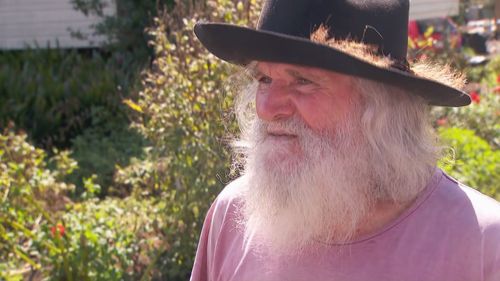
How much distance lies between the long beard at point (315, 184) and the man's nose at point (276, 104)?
24 mm

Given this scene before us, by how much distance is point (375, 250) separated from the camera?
79.2 inches

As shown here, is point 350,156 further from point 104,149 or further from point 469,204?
point 104,149

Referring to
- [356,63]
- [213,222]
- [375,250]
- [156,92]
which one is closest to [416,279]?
[375,250]

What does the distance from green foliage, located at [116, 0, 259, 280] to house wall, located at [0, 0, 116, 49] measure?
7268mm

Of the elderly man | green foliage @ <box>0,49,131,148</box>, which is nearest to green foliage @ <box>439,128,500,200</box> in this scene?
the elderly man

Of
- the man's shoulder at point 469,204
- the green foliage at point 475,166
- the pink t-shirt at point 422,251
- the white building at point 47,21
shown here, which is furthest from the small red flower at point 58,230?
the white building at point 47,21

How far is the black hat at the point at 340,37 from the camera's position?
6.33 ft

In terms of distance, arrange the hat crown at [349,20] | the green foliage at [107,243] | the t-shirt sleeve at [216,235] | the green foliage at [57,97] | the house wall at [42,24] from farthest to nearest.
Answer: the house wall at [42,24]
the green foliage at [57,97]
the green foliage at [107,243]
the t-shirt sleeve at [216,235]
the hat crown at [349,20]

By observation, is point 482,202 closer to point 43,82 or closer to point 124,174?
point 124,174

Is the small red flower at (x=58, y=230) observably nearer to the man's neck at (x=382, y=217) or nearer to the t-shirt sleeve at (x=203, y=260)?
the t-shirt sleeve at (x=203, y=260)

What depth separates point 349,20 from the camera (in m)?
2.00

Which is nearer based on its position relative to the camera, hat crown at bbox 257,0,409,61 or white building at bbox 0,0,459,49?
Answer: hat crown at bbox 257,0,409,61

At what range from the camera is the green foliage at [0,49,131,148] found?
8.46 meters

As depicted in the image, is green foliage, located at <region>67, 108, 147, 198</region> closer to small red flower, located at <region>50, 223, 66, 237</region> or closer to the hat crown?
small red flower, located at <region>50, 223, 66, 237</region>
